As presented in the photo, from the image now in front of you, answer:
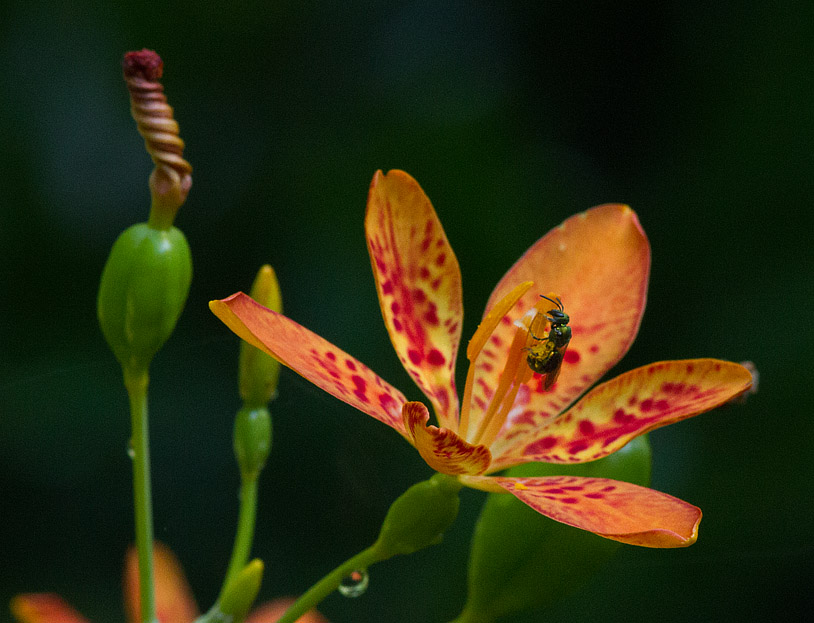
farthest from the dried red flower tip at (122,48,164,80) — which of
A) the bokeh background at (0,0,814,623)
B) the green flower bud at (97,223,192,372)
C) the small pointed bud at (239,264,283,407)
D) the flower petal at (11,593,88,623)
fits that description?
the bokeh background at (0,0,814,623)

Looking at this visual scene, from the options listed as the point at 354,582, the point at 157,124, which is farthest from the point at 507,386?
the point at 157,124

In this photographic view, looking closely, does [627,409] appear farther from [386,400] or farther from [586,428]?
[386,400]

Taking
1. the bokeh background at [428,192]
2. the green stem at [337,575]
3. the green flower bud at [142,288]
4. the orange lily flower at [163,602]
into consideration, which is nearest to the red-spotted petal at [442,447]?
the green stem at [337,575]

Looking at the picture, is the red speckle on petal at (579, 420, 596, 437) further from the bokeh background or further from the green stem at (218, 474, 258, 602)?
the bokeh background

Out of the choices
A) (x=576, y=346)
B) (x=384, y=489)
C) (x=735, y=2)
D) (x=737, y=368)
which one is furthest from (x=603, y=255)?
(x=735, y=2)

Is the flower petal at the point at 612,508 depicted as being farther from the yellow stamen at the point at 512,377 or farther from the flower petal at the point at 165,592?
the flower petal at the point at 165,592

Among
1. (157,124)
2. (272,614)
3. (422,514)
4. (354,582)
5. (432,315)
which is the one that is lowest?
(272,614)
